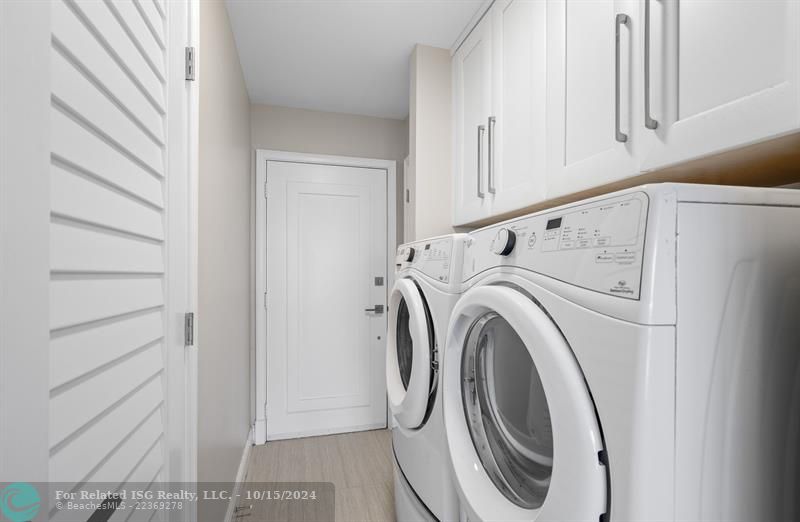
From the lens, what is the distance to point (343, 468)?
7.65ft

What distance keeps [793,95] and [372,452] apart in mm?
2580

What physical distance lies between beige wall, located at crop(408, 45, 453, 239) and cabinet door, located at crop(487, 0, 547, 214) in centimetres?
42

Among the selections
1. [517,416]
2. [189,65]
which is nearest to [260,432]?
[517,416]

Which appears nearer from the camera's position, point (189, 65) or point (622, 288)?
point (622, 288)

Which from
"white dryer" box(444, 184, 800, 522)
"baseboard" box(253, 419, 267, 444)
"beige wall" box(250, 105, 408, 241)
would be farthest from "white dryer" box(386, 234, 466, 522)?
"beige wall" box(250, 105, 408, 241)

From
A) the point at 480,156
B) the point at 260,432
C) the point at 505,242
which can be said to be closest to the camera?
the point at 505,242

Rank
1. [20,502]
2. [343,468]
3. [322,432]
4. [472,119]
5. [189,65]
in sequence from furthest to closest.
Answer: [322,432] < [343,468] < [472,119] < [189,65] < [20,502]

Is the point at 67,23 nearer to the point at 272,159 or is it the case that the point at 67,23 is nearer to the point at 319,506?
the point at 319,506

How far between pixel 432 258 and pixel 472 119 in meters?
0.83

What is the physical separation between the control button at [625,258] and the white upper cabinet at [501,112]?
79 cm

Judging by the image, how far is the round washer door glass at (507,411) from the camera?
0.86 meters

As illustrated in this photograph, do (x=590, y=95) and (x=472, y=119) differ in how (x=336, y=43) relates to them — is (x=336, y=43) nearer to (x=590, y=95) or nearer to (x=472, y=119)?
(x=472, y=119)

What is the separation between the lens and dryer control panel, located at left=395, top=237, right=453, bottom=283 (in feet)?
4.10

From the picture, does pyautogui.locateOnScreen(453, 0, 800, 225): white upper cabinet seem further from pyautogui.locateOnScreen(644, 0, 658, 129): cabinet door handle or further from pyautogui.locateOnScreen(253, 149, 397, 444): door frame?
pyautogui.locateOnScreen(253, 149, 397, 444): door frame
